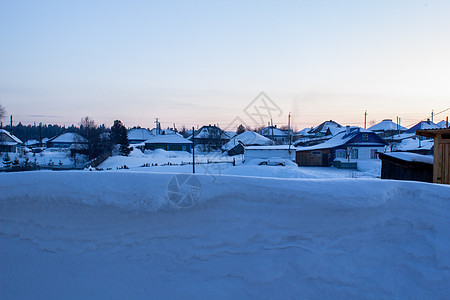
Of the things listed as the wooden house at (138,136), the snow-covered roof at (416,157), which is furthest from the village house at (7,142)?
the snow-covered roof at (416,157)

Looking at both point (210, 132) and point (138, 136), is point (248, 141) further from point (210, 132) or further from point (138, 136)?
point (138, 136)

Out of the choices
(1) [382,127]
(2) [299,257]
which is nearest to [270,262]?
(2) [299,257]

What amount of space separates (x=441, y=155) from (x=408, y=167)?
8.18 feet

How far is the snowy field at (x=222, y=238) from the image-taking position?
179 centimetres

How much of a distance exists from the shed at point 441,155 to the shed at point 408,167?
203 centimetres

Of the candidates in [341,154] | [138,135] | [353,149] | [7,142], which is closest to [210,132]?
[138,135]

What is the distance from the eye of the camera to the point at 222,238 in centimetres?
193

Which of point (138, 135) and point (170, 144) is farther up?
point (138, 135)

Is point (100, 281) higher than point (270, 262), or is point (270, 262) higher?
point (270, 262)

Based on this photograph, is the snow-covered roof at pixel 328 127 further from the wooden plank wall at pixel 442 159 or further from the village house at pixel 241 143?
the wooden plank wall at pixel 442 159

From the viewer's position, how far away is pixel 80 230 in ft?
6.55

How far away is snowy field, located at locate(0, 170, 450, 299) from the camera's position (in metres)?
1.79

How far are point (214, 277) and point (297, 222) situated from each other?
0.72 meters

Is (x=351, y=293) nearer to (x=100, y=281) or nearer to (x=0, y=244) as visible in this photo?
(x=100, y=281)
